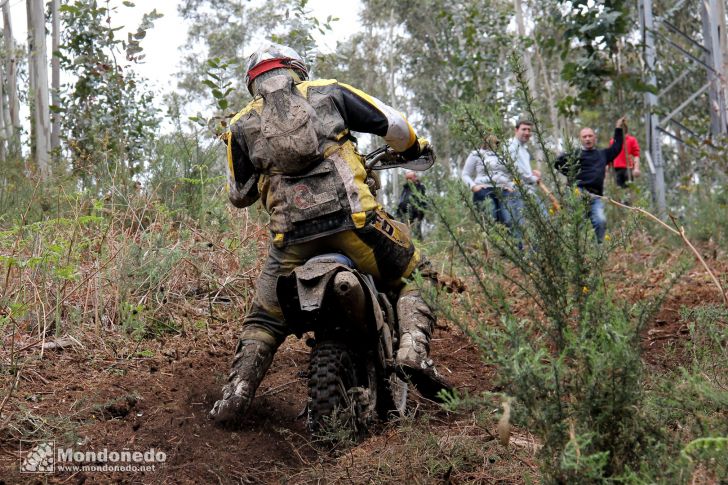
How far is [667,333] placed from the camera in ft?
20.7

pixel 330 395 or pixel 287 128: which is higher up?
pixel 287 128

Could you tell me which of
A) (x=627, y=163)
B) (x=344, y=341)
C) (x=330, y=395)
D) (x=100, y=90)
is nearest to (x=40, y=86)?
(x=100, y=90)

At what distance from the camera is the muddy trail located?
3752 millimetres

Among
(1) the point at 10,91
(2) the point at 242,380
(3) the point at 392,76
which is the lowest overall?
(2) the point at 242,380

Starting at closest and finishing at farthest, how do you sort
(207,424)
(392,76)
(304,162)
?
1. (304,162)
2. (207,424)
3. (392,76)

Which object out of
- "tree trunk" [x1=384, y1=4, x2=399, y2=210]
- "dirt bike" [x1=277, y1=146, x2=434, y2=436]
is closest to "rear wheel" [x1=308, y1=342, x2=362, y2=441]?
"dirt bike" [x1=277, y1=146, x2=434, y2=436]

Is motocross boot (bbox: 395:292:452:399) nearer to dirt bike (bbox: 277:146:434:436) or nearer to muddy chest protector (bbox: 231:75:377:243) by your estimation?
dirt bike (bbox: 277:146:434:436)

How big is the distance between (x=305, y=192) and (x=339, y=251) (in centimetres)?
33

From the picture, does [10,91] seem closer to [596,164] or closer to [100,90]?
[100,90]

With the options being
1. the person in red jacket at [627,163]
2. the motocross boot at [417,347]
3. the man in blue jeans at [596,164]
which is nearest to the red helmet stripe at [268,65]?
the motocross boot at [417,347]

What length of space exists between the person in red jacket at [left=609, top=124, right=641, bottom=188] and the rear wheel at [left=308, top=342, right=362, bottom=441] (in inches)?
303

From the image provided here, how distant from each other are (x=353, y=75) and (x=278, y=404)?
99.5 feet

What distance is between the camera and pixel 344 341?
14.3 ft

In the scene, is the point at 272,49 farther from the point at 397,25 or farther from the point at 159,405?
the point at 397,25
